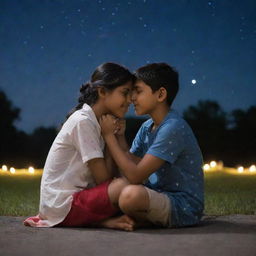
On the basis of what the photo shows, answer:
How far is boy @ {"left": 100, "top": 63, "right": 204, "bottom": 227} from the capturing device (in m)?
2.67

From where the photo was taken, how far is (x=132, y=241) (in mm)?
2334

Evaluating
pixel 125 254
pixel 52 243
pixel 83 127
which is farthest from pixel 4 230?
pixel 125 254

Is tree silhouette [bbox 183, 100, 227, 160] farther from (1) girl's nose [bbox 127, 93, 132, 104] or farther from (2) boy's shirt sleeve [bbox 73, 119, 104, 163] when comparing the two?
(2) boy's shirt sleeve [bbox 73, 119, 104, 163]

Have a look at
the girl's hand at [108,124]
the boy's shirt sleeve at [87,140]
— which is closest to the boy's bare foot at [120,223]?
the boy's shirt sleeve at [87,140]

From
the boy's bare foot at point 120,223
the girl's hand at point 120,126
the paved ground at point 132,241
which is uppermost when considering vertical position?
the girl's hand at point 120,126

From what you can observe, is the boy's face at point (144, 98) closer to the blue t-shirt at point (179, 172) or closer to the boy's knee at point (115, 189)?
the blue t-shirt at point (179, 172)

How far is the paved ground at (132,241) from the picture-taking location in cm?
210

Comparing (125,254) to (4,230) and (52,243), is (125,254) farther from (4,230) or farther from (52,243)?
(4,230)

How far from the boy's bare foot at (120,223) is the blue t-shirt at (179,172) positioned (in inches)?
9.3

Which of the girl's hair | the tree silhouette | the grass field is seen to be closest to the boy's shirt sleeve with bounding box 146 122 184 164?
the girl's hair

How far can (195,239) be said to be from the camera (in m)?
2.38

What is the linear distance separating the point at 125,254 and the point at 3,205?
201cm

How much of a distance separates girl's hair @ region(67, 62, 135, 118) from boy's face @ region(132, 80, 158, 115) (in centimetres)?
8

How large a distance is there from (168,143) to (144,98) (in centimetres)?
32
